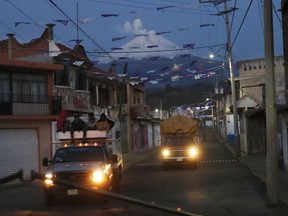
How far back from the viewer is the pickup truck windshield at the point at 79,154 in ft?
56.5

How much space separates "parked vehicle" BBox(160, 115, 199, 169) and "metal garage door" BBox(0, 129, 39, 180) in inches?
295

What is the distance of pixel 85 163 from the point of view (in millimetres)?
16594

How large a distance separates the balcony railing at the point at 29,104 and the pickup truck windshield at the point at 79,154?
12997 millimetres

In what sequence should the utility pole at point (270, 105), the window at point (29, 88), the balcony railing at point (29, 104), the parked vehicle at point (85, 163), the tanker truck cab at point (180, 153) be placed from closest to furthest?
the utility pole at point (270, 105) < the parked vehicle at point (85, 163) < the balcony railing at point (29, 104) < the tanker truck cab at point (180, 153) < the window at point (29, 88)

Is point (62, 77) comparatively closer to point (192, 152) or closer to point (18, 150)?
point (18, 150)

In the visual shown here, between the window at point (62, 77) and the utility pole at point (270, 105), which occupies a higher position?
the window at point (62, 77)

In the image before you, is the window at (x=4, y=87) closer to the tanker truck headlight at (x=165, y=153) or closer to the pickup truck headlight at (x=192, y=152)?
the tanker truck headlight at (x=165, y=153)

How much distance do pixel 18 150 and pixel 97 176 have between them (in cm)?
1582

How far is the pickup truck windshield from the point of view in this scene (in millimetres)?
17234

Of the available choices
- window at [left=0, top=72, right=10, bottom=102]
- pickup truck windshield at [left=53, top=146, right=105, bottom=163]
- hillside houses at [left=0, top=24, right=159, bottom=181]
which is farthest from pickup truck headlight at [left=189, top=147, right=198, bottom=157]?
pickup truck windshield at [left=53, top=146, right=105, bottom=163]

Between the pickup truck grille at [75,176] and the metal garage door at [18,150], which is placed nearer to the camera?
the pickup truck grille at [75,176]

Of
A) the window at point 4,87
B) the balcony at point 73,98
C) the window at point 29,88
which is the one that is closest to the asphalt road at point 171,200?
the window at point 4,87

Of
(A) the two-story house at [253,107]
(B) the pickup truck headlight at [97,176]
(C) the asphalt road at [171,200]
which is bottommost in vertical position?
(C) the asphalt road at [171,200]

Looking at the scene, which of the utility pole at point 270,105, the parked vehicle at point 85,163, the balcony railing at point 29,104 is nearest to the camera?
the utility pole at point 270,105
